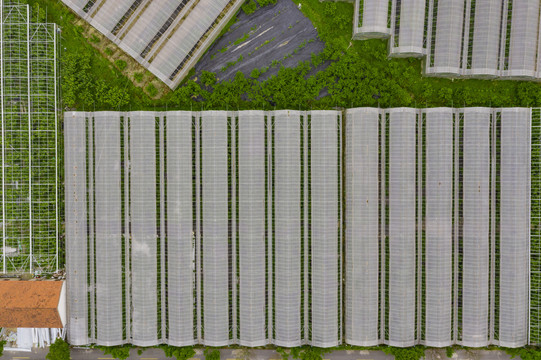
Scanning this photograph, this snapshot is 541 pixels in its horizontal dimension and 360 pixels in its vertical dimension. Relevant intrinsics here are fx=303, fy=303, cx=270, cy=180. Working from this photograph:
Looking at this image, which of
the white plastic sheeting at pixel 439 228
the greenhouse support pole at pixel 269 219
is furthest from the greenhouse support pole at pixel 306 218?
the white plastic sheeting at pixel 439 228

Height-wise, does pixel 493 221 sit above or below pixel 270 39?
below

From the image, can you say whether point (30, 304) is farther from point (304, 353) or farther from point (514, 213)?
point (514, 213)

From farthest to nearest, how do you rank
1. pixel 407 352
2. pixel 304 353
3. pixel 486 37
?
pixel 304 353 < pixel 407 352 < pixel 486 37

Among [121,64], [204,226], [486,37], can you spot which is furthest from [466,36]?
[121,64]

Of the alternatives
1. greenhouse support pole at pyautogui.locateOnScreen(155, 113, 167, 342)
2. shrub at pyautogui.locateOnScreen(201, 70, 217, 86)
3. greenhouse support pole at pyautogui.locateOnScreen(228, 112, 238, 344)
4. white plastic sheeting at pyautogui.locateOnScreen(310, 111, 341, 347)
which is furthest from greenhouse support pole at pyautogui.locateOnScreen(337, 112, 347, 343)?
greenhouse support pole at pyautogui.locateOnScreen(155, 113, 167, 342)

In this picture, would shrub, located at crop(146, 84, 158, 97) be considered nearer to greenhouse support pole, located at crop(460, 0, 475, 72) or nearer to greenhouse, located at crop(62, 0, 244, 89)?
greenhouse, located at crop(62, 0, 244, 89)

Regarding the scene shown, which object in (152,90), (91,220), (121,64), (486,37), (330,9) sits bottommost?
(91,220)
